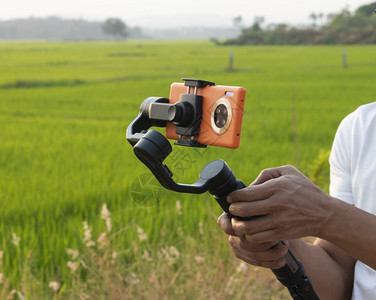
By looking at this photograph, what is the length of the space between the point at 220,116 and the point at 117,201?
2970mm

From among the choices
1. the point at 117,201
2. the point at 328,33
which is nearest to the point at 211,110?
the point at 117,201

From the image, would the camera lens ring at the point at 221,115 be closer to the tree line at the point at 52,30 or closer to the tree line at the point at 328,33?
the tree line at the point at 328,33

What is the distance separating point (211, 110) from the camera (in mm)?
689

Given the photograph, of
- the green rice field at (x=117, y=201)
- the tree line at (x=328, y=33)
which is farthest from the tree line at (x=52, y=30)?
the green rice field at (x=117, y=201)

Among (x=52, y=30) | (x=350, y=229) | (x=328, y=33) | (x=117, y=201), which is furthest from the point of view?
(x=52, y=30)

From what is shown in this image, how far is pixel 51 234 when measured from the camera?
9.62 feet

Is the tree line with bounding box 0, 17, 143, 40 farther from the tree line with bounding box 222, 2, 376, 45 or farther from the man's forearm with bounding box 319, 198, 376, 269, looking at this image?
the man's forearm with bounding box 319, 198, 376, 269

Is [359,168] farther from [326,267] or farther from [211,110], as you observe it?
[211,110]

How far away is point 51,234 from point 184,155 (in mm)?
2315

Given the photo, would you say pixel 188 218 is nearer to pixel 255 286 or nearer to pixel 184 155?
pixel 255 286

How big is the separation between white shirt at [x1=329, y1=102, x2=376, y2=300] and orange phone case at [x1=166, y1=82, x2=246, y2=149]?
620mm

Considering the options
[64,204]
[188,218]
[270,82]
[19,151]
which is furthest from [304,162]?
[270,82]

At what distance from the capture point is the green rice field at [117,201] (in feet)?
7.22

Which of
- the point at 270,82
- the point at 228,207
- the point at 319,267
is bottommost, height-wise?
the point at 270,82
